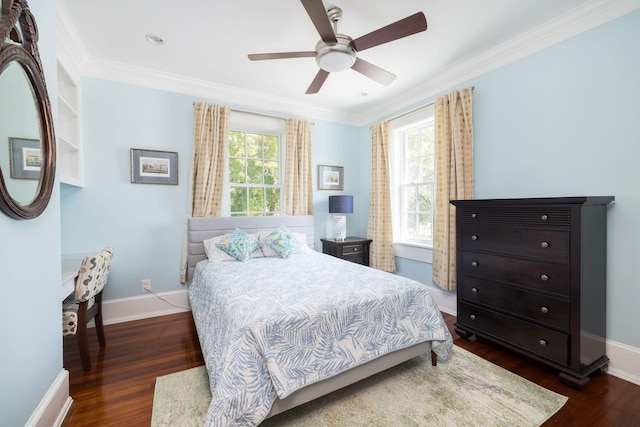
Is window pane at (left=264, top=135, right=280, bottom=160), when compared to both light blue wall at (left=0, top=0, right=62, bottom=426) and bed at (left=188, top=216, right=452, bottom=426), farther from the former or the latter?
light blue wall at (left=0, top=0, right=62, bottom=426)

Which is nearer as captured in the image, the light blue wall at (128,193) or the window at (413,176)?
the light blue wall at (128,193)

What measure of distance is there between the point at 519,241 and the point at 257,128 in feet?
10.7

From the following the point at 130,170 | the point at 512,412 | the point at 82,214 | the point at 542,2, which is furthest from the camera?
the point at 130,170

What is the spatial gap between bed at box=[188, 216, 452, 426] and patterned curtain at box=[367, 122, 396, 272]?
1.51 metres

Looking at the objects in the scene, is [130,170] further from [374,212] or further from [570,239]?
[570,239]

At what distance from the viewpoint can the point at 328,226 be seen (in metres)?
4.34

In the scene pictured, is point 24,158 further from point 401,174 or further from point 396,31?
point 401,174

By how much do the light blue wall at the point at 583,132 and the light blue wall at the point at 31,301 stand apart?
3.62 m

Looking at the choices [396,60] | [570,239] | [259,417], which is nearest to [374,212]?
[396,60]

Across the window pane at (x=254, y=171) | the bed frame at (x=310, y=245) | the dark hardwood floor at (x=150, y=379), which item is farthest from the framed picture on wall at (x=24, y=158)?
the window pane at (x=254, y=171)

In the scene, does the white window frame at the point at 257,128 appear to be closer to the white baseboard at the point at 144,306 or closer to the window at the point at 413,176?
the white baseboard at the point at 144,306

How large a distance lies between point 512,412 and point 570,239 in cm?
121

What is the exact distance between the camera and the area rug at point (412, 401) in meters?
1.58

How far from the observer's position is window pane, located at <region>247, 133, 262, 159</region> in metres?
3.78
